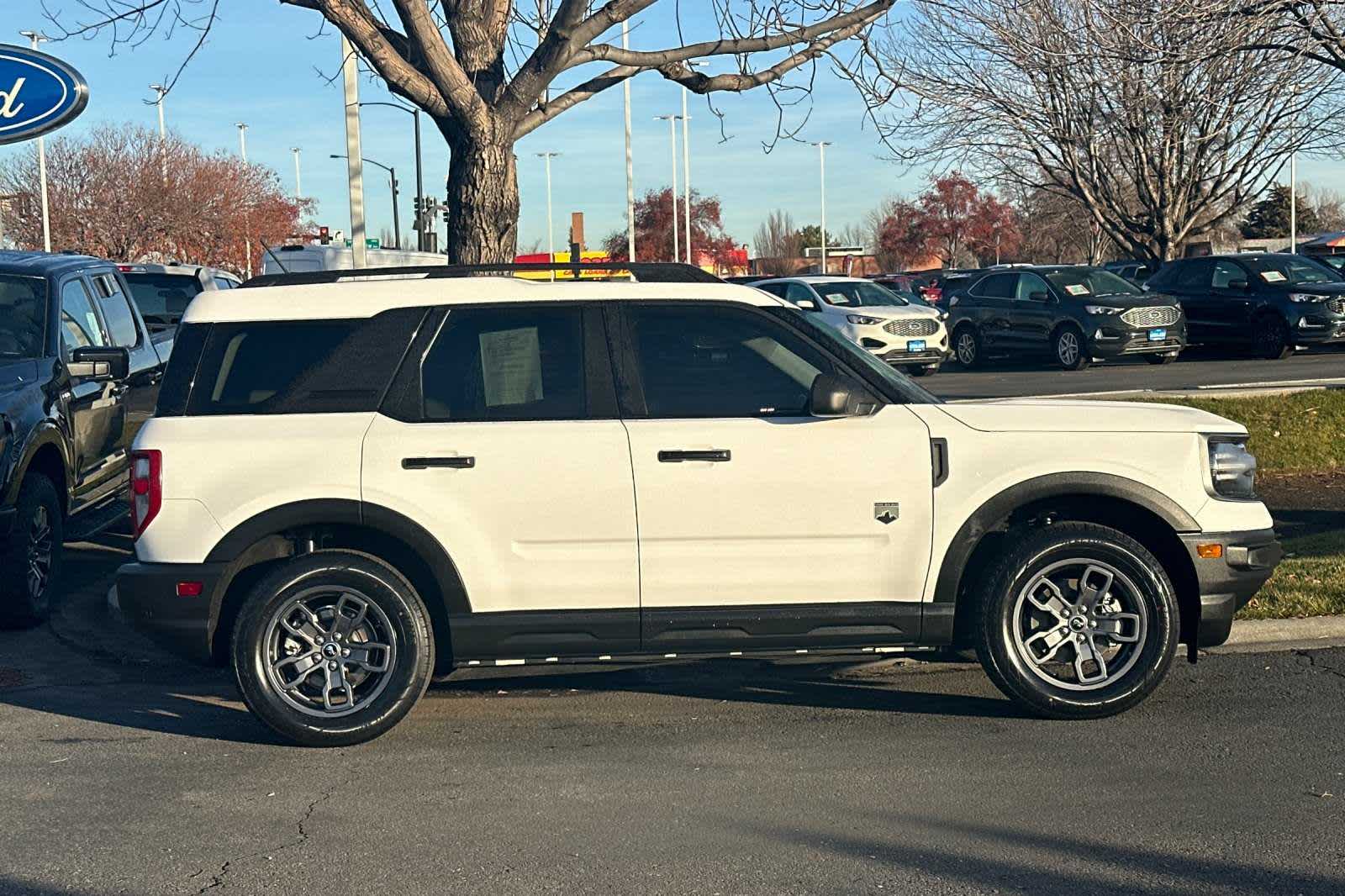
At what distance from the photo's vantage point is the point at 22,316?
9055mm

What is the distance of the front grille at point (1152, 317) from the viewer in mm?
23078

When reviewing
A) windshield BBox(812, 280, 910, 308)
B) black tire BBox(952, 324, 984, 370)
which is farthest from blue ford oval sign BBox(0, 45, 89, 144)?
black tire BBox(952, 324, 984, 370)

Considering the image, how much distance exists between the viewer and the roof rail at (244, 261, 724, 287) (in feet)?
20.9

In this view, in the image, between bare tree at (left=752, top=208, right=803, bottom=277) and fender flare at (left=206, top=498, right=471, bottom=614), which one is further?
bare tree at (left=752, top=208, right=803, bottom=277)

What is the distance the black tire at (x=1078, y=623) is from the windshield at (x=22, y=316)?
238 inches

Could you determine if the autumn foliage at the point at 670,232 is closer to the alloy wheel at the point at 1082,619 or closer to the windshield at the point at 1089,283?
the windshield at the point at 1089,283

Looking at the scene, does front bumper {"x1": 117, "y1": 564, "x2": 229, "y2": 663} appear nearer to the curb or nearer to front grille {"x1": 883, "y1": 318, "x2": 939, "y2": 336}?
the curb

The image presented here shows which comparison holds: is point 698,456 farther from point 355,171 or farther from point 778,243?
point 778,243

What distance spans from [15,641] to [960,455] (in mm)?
5282

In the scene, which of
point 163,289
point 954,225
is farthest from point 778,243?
point 163,289

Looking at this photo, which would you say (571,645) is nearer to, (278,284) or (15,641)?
(278,284)

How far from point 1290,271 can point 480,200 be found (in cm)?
1845

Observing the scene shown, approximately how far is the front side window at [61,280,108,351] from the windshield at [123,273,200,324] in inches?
230

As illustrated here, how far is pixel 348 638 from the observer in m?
6.02
